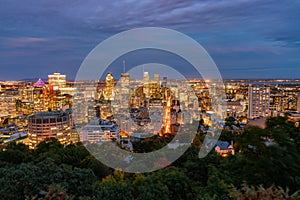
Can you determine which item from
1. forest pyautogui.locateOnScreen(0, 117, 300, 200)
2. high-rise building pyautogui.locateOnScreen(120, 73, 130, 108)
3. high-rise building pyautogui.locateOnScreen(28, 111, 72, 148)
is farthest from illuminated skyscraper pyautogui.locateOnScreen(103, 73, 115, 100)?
forest pyautogui.locateOnScreen(0, 117, 300, 200)

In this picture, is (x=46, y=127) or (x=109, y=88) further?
(x=109, y=88)

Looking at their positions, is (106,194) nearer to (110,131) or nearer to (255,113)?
(110,131)

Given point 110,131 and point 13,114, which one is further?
point 13,114

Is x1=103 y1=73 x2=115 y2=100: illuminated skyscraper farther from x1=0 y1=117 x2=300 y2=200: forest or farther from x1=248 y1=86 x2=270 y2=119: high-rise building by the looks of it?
x1=0 y1=117 x2=300 y2=200: forest

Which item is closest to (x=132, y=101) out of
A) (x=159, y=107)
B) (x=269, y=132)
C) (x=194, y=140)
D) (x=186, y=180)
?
(x=159, y=107)

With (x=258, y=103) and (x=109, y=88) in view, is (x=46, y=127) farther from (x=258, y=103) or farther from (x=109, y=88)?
(x=258, y=103)

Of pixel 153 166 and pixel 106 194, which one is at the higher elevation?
pixel 106 194

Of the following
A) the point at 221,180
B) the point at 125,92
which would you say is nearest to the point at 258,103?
the point at 125,92
